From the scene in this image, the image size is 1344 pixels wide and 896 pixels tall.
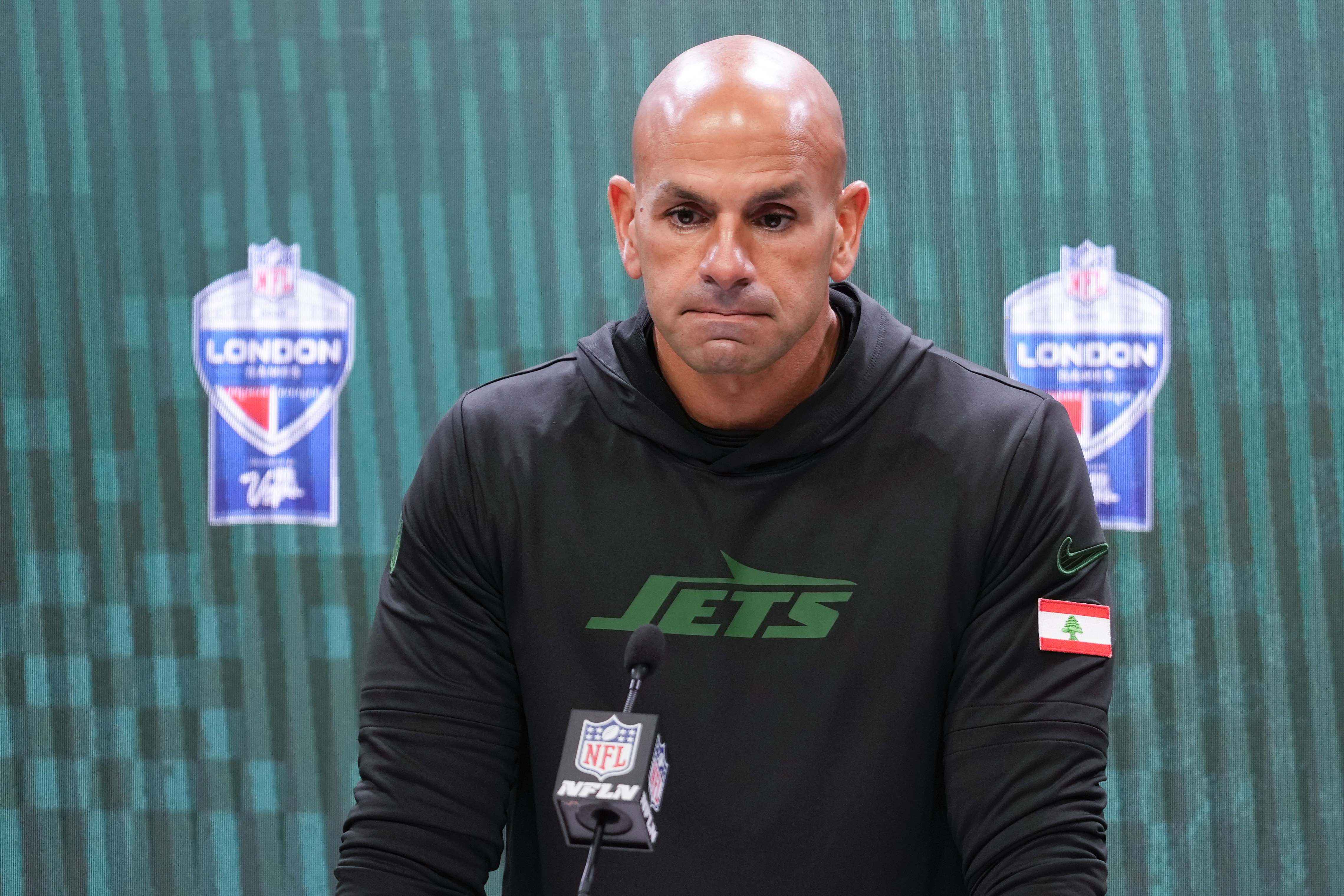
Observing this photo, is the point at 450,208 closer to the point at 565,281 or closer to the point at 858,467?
the point at 565,281

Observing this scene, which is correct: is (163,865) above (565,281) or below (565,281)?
below

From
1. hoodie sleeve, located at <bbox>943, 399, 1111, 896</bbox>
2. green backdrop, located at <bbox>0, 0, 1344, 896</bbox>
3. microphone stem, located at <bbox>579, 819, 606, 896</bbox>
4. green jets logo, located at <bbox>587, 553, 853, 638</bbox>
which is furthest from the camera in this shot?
green backdrop, located at <bbox>0, 0, 1344, 896</bbox>

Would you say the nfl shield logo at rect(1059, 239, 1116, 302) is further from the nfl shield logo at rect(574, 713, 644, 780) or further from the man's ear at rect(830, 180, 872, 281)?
the nfl shield logo at rect(574, 713, 644, 780)

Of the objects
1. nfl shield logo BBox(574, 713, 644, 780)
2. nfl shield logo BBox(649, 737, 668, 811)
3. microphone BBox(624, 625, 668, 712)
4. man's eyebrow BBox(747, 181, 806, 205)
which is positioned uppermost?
man's eyebrow BBox(747, 181, 806, 205)

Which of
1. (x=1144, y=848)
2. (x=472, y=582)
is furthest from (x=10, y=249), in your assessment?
(x=1144, y=848)

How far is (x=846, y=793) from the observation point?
115cm

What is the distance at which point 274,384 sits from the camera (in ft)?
7.64

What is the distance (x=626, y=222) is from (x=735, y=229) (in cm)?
18

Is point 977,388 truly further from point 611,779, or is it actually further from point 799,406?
point 611,779

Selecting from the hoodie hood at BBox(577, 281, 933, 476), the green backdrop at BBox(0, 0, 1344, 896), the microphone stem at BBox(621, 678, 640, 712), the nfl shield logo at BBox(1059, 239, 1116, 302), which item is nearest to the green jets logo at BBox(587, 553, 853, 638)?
the hoodie hood at BBox(577, 281, 933, 476)

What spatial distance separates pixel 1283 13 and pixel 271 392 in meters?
1.96

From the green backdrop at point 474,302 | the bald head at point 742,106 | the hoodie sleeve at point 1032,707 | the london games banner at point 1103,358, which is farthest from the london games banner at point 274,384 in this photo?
the hoodie sleeve at point 1032,707

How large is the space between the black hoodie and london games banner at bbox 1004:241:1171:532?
1115mm

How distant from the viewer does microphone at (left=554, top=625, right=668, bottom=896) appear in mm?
778
